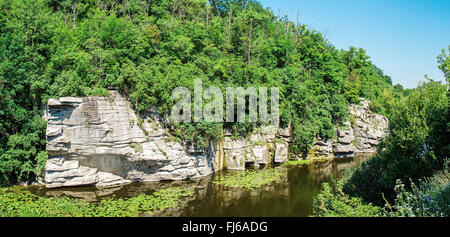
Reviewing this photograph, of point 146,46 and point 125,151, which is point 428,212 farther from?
point 146,46

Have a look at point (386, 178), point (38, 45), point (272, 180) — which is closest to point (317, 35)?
point (272, 180)

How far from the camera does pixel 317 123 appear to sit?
88.2 ft

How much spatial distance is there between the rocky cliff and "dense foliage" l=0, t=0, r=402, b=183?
0.86 m

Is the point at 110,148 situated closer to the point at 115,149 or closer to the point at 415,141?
the point at 115,149

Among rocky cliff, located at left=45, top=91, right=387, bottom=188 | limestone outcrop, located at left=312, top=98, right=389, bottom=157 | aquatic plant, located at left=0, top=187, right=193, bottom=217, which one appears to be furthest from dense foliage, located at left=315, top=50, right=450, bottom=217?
limestone outcrop, located at left=312, top=98, right=389, bottom=157

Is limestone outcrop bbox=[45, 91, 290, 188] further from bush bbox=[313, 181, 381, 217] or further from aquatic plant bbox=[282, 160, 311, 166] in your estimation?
bush bbox=[313, 181, 381, 217]

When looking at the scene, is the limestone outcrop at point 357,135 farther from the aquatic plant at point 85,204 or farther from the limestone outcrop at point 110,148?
the aquatic plant at point 85,204

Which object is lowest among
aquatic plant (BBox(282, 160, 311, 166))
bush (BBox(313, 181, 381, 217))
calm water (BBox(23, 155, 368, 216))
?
calm water (BBox(23, 155, 368, 216))

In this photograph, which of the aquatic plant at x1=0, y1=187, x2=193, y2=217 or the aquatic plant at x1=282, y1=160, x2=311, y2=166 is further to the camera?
the aquatic plant at x1=282, y1=160, x2=311, y2=166

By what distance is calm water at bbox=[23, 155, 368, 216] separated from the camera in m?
14.6

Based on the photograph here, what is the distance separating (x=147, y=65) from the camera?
1958 cm

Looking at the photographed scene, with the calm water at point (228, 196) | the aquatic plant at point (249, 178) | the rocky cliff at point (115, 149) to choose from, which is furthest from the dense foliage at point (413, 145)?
the aquatic plant at point (249, 178)

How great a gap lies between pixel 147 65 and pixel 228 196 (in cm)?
1097

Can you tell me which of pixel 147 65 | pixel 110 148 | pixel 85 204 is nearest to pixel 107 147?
pixel 110 148
